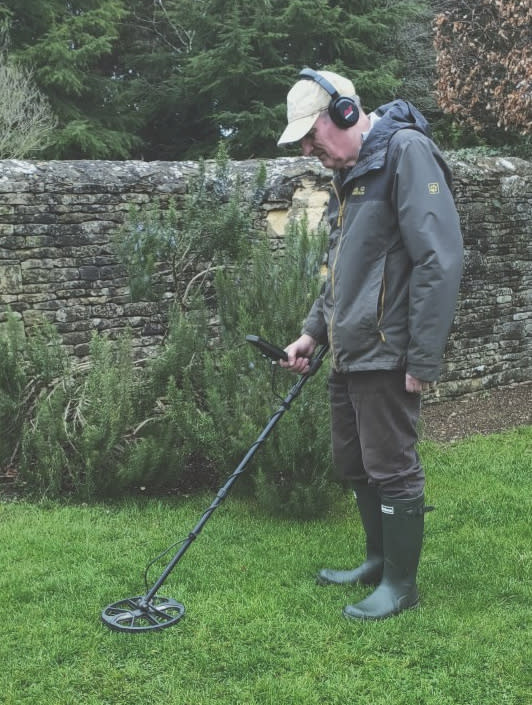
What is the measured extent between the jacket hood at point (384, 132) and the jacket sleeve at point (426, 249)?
9cm

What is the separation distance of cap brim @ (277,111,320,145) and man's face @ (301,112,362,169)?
0.03 metres

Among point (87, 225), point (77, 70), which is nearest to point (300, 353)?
point (87, 225)

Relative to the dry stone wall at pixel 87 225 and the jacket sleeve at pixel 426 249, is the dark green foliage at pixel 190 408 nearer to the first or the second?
the dry stone wall at pixel 87 225

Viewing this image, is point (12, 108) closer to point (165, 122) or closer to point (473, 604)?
point (165, 122)

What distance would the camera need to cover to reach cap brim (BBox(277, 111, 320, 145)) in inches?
118

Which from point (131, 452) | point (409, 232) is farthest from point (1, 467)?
point (409, 232)

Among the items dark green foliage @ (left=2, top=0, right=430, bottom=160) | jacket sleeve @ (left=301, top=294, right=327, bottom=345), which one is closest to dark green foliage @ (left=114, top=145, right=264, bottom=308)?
jacket sleeve @ (left=301, top=294, right=327, bottom=345)

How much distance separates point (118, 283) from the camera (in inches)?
251

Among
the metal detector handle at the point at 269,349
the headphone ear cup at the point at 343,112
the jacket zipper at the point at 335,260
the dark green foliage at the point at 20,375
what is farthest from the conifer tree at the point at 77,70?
the headphone ear cup at the point at 343,112

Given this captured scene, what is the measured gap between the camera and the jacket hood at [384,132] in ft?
9.89

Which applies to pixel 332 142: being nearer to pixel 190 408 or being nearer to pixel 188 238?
pixel 190 408

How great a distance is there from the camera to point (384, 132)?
3051 millimetres

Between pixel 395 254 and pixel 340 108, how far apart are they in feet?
2.00

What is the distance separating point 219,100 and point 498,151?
5969mm
